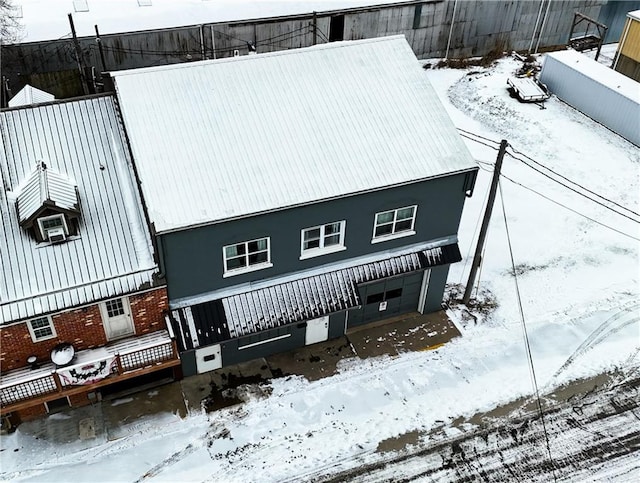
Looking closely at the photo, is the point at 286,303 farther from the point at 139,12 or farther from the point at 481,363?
the point at 139,12

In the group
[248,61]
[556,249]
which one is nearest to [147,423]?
[248,61]

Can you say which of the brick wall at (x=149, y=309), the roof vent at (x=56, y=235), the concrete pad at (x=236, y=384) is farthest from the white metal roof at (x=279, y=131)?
the concrete pad at (x=236, y=384)

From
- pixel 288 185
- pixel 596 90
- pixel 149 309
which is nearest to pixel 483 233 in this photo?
pixel 288 185

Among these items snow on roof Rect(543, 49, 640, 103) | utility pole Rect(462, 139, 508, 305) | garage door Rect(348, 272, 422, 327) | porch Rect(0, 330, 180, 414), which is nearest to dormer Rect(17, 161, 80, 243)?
porch Rect(0, 330, 180, 414)

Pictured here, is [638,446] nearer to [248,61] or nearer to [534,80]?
[248,61]

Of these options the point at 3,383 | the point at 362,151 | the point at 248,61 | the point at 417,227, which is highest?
the point at 248,61

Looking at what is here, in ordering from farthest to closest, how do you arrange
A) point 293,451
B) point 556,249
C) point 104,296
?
point 556,249 → point 293,451 → point 104,296

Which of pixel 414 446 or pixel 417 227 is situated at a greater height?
pixel 417 227
